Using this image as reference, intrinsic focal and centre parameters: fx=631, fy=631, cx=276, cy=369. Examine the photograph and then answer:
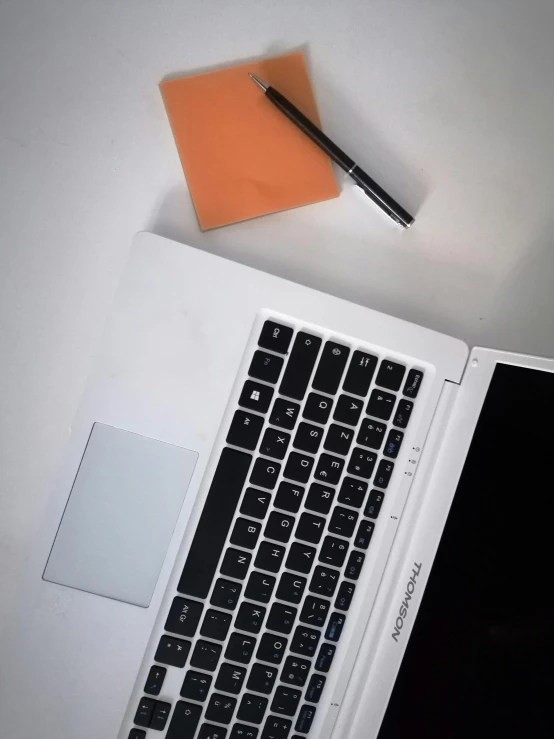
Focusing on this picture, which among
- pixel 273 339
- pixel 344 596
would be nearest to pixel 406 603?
pixel 344 596

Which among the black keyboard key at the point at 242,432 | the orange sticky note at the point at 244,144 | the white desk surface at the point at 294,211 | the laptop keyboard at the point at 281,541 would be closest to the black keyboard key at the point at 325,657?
the laptop keyboard at the point at 281,541

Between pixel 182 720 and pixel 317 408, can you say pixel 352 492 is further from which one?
pixel 182 720

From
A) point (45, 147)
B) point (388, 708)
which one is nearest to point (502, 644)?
point (388, 708)

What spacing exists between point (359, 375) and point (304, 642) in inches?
10.3

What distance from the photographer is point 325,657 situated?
2.00 ft

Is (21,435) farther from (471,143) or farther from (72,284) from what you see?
(471,143)

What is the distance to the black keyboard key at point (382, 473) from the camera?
61 cm

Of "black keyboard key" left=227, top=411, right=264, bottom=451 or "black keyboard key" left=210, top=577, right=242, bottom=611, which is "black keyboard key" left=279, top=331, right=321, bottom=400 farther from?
"black keyboard key" left=210, top=577, right=242, bottom=611

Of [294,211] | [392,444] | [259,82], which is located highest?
[259,82]

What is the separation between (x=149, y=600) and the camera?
1.90ft

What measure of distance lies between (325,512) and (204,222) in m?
0.32

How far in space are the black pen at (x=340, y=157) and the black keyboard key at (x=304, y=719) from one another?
50 cm

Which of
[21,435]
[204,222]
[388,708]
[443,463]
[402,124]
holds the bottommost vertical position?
[388,708]

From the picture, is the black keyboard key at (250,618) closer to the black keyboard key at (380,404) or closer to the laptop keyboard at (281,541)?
the laptop keyboard at (281,541)
